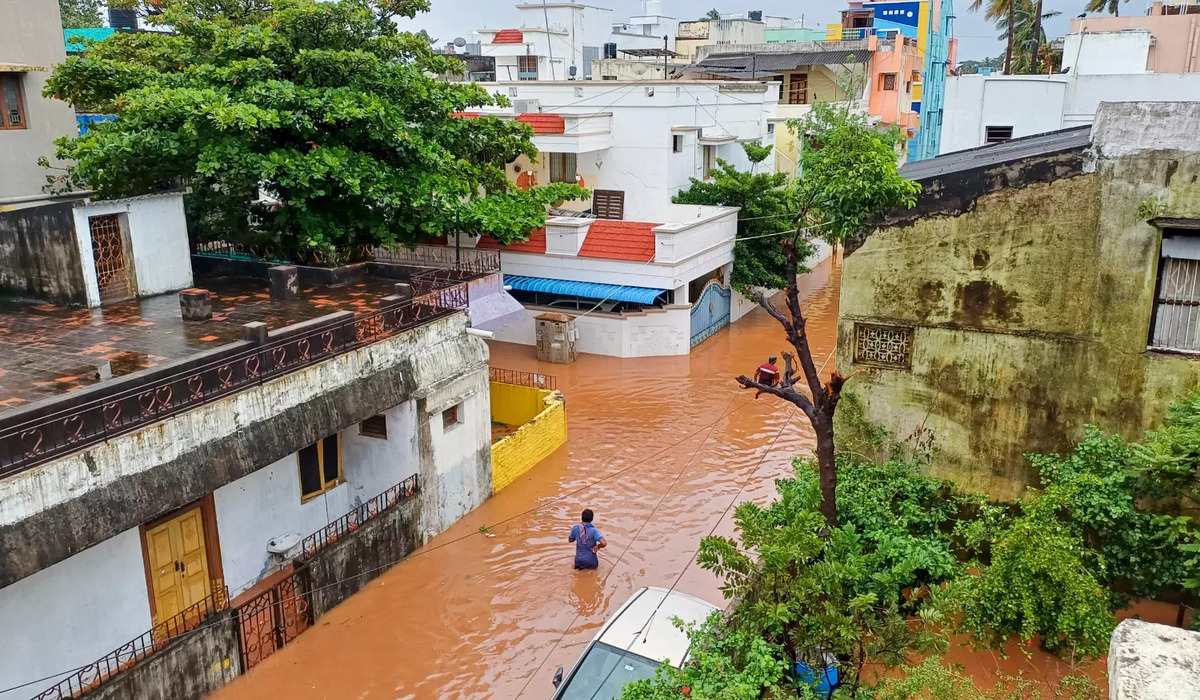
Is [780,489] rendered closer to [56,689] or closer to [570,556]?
[570,556]

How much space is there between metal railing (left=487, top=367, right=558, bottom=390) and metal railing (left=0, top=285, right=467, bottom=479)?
19.0 ft

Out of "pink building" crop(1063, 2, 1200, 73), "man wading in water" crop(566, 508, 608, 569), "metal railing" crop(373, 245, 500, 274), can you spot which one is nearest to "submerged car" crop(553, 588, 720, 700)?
"man wading in water" crop(566, 508, 608, 569)

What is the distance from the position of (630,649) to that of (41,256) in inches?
432

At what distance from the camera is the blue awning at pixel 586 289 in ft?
73.6

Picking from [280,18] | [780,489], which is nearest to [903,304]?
[780,489]

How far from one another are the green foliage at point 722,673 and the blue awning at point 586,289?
14563 millimetres

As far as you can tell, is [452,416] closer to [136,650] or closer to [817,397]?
[136,650]

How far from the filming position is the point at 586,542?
1292 cm

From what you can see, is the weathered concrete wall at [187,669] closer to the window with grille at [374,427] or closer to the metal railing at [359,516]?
the metal railing at [359,516]

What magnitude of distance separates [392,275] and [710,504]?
7249mm

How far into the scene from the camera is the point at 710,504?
15.4m

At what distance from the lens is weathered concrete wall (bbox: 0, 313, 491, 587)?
7.96 meters

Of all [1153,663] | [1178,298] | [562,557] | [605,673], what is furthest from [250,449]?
[1178,298]

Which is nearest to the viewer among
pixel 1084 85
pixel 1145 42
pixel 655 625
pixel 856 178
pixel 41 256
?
pixel 655 625
